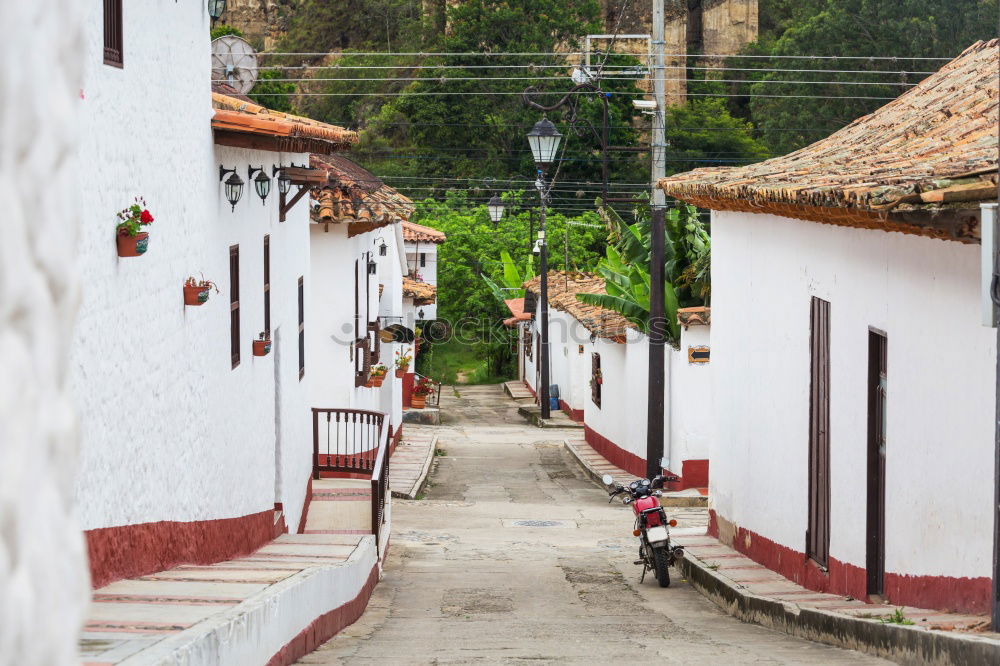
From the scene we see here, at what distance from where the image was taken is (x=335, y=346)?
19.7m

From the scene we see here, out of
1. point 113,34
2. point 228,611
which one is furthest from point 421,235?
point 228,611

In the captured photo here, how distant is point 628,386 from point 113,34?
688 inches

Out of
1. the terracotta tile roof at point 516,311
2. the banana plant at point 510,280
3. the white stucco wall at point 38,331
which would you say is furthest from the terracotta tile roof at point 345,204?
the banana plant at point 510,280

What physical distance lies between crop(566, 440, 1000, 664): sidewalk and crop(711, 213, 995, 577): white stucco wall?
360 mm

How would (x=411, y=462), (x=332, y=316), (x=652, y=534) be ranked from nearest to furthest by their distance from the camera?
(x=652, y=534) < (x=332, y=316) < (x=411, y=462)

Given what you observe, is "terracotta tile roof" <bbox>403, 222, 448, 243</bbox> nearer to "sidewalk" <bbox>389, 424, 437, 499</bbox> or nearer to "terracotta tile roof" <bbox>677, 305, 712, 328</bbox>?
"sidewalk" <bbox>389, 424, 437, 499</bbox>

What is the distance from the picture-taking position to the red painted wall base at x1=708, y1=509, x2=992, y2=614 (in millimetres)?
7266

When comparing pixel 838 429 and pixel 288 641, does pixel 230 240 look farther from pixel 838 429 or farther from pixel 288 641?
pixel 838 429

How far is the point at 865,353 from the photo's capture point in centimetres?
930

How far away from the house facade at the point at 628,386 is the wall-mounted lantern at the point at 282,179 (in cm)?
518

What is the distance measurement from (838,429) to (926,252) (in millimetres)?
2376

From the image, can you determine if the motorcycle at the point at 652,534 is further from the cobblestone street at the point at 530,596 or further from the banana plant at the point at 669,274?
the banana plant at the point at 669,274

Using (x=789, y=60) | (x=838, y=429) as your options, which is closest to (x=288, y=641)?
(x=838, y=429)

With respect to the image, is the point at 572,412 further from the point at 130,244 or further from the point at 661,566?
the point at 130,244
